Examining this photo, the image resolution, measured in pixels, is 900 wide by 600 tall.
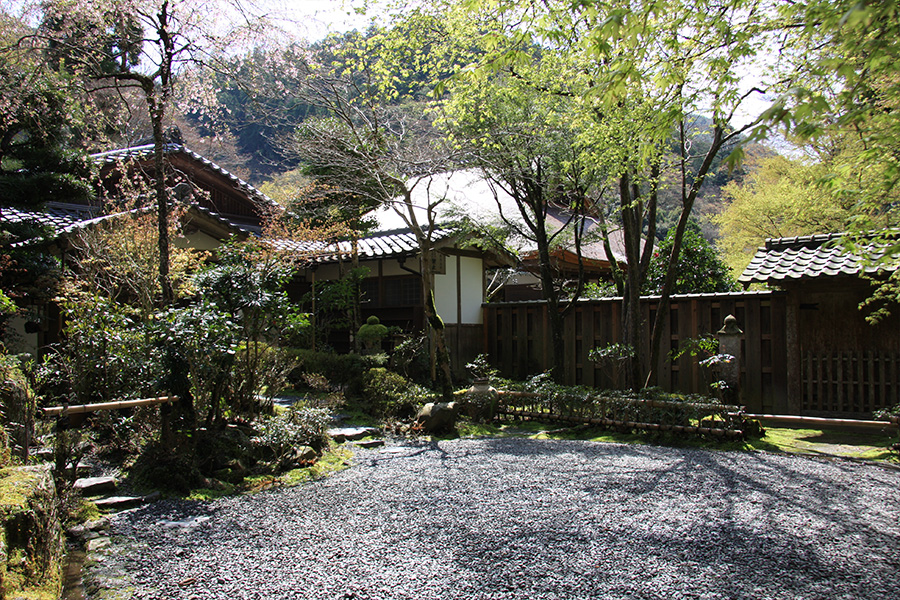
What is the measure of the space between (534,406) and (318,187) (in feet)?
22.9

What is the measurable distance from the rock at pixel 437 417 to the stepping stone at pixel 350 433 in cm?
65

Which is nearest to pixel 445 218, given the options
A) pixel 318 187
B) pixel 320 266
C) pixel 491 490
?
pixel 318 187

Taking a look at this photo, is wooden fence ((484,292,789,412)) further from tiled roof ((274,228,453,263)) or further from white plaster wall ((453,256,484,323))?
tiled roof ((274,228,453,263))

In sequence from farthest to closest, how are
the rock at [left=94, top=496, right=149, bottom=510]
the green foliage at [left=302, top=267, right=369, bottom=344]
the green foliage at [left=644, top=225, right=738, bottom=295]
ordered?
1. the green foliage at [left=302, top=267, right=369, bottom=344]
2. the green foliage at [left=644, top=225, right=738, bottom=295]
3. the rock at [left=94, top=496, right=149, bottom=510]

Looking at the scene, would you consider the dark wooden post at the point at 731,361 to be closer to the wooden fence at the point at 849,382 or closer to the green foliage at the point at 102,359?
the wooden fence at the point at 849,382

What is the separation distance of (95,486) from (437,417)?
4.12 meters

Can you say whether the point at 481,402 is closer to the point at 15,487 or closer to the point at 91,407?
the point at 91,407

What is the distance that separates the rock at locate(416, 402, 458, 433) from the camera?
24.7ft

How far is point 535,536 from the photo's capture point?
3686 millimetres

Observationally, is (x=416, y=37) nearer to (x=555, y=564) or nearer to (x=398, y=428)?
(x=398, y=428)

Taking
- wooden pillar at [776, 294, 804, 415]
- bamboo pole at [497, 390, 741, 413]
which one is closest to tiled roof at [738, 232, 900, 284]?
wooden pillar at [776, 294, 804, 415]

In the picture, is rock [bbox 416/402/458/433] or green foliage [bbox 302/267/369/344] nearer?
rock [bbox 416/402/458/433]

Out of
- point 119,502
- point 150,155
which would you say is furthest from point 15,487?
point 150,155

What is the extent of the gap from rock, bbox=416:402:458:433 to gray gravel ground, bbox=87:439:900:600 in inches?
77.0
